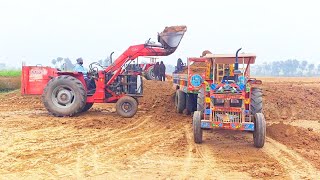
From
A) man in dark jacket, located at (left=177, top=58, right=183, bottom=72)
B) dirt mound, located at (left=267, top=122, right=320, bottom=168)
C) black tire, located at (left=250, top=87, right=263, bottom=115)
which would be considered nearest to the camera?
dirt mound, located at (left=267, top=122, right=320, bottom=168)

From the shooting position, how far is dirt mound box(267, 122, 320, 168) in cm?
793

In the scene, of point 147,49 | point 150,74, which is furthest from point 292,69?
point 147,49

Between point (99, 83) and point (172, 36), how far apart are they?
280 cm

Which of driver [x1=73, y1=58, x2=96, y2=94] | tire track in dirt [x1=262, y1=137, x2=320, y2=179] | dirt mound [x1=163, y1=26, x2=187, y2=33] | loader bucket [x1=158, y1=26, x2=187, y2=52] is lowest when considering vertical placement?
tire track in dirt [x1=262, y1=137, x2=320, y2=179]

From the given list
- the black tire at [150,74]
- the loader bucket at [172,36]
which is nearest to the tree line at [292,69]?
the black tire at [150,74]

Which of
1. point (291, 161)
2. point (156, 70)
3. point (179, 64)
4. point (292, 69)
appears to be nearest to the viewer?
point (291, 161)

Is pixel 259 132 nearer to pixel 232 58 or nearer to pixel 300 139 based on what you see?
pixel 300 139

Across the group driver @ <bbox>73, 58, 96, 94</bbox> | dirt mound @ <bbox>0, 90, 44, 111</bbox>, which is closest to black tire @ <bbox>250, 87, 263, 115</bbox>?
driver @ <bbox>73, 58, 96, 94</bbox>

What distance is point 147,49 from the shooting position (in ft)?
41.1

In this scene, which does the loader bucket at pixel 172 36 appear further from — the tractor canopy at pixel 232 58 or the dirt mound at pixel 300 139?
the dirt mound at pixel 300 139

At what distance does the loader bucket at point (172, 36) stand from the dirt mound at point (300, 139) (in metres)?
4.24

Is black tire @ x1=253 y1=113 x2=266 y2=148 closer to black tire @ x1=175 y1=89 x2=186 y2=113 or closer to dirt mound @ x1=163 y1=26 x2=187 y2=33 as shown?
dirt mound @ x1=163 y1=26 x2=187 y2=33

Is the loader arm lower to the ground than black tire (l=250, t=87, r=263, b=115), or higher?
higher

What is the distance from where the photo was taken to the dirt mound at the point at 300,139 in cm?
793
